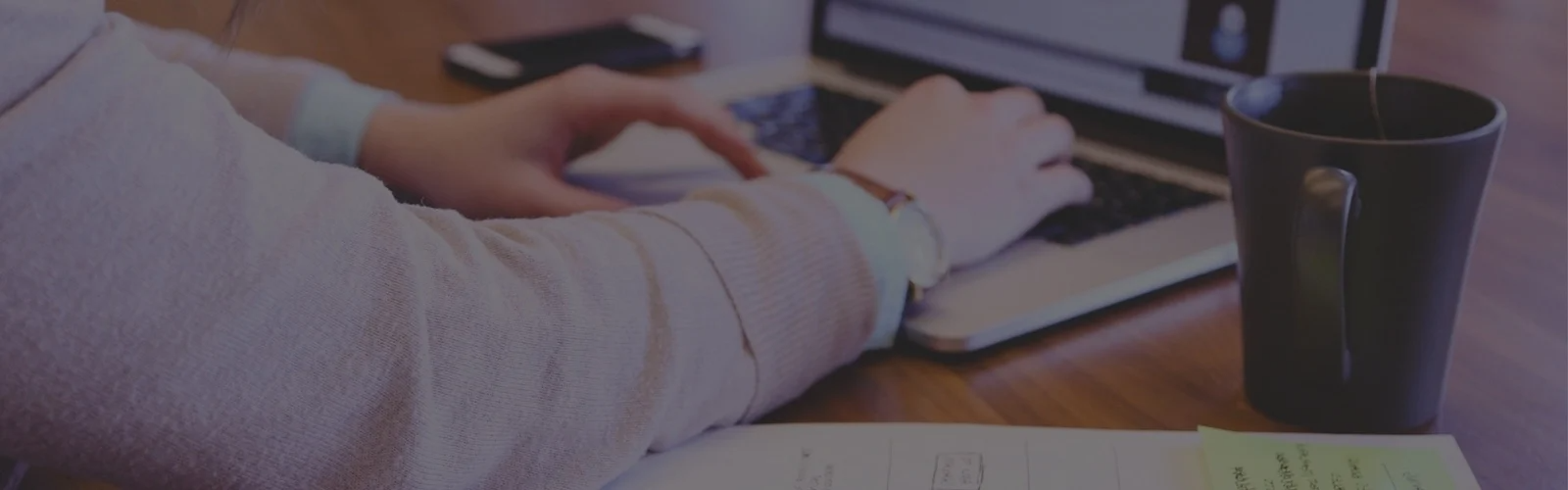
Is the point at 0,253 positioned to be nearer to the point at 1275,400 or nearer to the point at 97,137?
the point at 97,137

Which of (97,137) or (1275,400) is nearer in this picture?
(97,137)

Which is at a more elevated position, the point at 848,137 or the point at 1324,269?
the point at 1324,269

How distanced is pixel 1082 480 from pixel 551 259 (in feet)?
0.65

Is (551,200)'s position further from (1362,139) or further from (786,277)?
(1362,139)

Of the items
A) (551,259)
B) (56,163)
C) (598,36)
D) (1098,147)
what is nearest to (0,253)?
(56,163)

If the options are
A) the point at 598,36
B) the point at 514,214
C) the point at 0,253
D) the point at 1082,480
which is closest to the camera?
the point at 0,253

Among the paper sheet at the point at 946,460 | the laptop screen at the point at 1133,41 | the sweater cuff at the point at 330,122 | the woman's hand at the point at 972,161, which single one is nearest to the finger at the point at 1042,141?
the woman's hand at the point at 972,161

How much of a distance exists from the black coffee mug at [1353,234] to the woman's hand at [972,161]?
6.1 inches

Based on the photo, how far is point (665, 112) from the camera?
2.42 ft

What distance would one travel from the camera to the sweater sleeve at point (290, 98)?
2.54ft

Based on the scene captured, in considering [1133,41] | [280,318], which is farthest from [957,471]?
[1133,41]

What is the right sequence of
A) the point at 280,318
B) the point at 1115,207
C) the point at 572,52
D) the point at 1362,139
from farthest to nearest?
the point at 572,52, the point at 1115,207, the point at 1362,139, the point at 280,318

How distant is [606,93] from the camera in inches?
29.2

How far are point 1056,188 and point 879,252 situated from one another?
160mm
